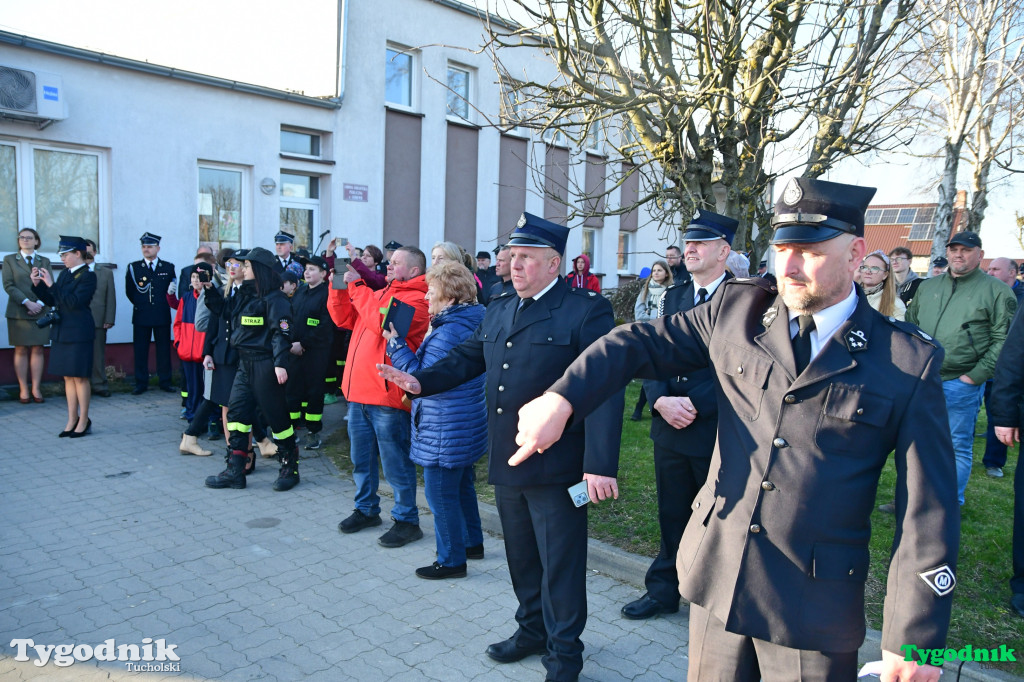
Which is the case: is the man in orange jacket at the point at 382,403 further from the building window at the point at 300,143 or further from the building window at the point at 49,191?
the building window at the point at 300,143

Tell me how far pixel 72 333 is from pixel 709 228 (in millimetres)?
7616

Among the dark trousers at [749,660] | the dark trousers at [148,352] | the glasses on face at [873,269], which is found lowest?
the dark trousers at [148,352]

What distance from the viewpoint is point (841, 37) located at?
18.7 ft

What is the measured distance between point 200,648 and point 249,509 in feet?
7.80

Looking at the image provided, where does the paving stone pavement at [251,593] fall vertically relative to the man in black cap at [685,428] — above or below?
below

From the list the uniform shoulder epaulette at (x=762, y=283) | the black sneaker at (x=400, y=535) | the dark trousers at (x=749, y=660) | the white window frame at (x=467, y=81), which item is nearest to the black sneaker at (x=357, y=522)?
the black sneaker at (x=400, y=535)

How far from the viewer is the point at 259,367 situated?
6.57 meters

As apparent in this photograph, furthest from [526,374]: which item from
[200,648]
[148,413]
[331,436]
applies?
[148,413]

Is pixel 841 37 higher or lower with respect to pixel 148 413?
higher

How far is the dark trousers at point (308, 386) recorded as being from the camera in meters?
7.88

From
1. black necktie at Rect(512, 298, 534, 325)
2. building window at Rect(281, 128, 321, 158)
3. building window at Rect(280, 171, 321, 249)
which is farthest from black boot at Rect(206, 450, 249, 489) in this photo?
building window at Rect(281, 128, 321, 158)

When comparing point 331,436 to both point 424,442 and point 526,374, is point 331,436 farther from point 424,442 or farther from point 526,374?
point 526,374

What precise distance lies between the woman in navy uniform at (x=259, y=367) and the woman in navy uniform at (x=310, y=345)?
1000 mm

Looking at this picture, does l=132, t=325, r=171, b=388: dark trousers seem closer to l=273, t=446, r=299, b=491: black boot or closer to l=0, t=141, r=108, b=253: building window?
l=0, t=141, r=108, b=253: building window
